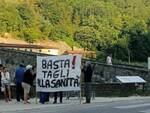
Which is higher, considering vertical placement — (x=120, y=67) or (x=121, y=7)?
(x=121, y=7)

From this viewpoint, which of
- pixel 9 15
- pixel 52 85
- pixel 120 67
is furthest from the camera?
pixel 9 15

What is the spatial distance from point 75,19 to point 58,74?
130 m

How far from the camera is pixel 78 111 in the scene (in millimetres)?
15117

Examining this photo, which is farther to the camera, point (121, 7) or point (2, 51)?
point (121, 7)

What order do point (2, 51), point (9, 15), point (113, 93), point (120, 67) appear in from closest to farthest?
point (113, 93) → point (120, 67) → point (2, 51) → point (9, 15)

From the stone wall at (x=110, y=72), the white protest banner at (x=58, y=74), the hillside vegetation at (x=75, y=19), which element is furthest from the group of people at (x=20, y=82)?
the hillside vegetation at (x=75, y=19)

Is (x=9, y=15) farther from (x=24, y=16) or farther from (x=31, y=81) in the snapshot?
(x=31, y=81)

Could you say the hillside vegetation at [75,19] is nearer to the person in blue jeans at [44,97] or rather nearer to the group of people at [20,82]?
the group of people at [20,82]

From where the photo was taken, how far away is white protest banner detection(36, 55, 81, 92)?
62.6 feet

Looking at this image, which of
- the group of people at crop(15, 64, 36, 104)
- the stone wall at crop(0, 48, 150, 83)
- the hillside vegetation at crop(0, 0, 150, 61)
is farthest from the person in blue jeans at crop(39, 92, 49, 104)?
the hillside vegetation at crop(0, 0, 150, 61)

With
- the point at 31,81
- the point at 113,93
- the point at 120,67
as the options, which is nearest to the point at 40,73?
the point at 31,81

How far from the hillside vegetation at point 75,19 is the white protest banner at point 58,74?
9824 cm

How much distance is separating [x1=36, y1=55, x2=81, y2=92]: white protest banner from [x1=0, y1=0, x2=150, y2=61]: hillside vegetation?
98.2 m

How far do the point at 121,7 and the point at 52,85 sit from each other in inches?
5207
